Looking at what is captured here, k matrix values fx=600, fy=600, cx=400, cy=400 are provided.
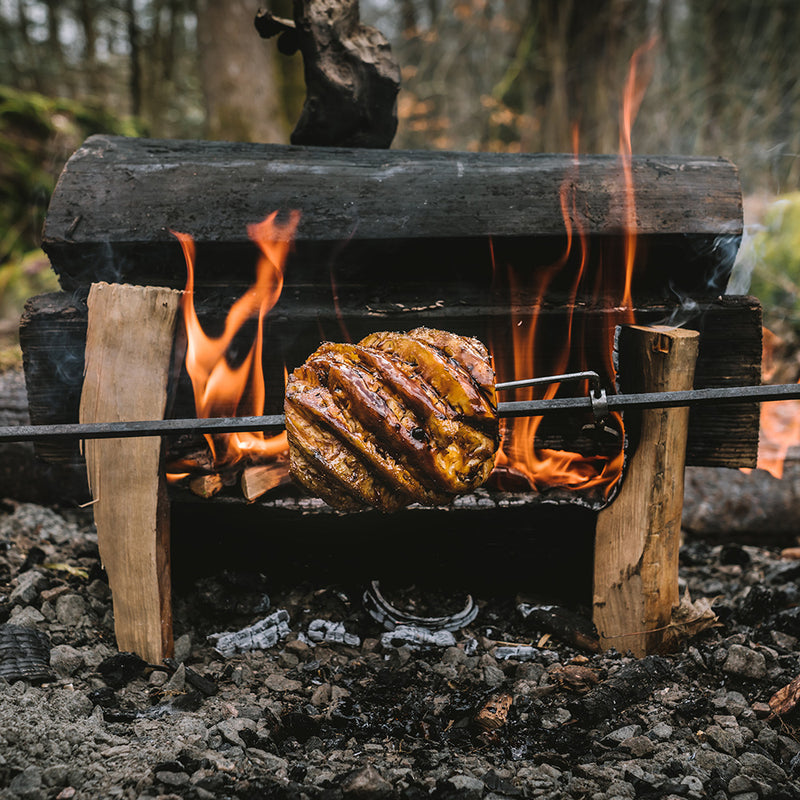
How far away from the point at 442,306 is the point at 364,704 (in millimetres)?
1514

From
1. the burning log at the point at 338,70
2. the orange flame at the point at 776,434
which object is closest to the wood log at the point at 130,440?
the burning log at the point at 338,70

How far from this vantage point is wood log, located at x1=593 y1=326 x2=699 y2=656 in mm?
2223

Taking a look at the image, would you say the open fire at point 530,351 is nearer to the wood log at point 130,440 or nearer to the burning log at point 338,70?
the wood log at point 130,440

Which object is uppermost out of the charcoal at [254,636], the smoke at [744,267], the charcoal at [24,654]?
the smoke at [744,267]

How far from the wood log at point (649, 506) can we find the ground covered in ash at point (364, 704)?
0.15 m

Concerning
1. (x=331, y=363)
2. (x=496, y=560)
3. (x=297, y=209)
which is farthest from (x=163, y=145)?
(x=496, y=560)

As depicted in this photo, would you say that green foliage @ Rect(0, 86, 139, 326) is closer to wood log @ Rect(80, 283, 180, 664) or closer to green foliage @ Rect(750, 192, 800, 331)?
wood log @ Rect(80, 283, 180, 664)

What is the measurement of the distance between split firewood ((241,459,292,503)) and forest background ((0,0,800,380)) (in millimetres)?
2234

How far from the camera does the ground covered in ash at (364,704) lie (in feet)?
5.38

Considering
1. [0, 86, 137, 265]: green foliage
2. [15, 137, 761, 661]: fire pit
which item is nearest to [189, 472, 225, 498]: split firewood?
[15, 137, 761, 661]: fire pit

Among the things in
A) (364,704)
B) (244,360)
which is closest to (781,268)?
(244,360)

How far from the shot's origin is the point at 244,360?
2455 millimetres

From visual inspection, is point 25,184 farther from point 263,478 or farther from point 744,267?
point 744,267

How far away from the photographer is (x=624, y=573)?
7.79 ft
